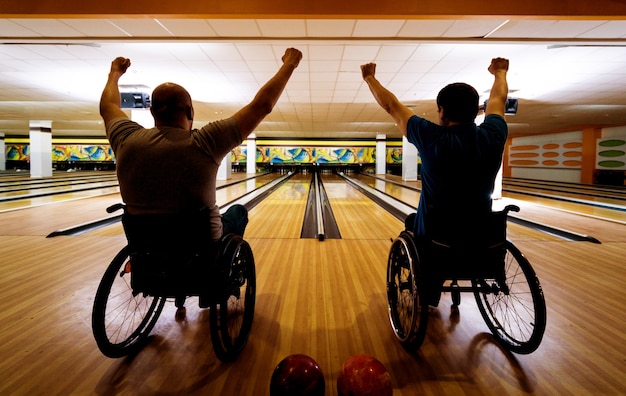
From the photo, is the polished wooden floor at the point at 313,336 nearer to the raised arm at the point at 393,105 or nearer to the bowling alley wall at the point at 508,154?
the raised arm at the point at 393,105

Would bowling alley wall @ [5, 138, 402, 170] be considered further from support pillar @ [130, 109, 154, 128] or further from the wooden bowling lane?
the wooden bowling lane

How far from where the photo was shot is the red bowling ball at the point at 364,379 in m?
1.20

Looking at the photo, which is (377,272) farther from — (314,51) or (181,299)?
(314,51)

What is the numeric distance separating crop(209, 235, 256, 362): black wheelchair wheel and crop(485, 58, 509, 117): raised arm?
1292 mm

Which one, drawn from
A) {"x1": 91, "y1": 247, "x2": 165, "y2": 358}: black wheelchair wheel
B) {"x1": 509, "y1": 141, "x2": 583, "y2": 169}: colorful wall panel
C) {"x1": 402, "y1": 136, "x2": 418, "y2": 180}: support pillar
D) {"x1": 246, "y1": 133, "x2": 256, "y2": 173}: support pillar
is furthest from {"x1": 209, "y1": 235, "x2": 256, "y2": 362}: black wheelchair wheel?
{"x1": 509, "y1": 141, "x2": 583, "y2": 169}: colorful wall panel

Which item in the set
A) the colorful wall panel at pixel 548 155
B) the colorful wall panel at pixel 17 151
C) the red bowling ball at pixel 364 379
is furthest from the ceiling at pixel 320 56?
the colorful wall panel at pixel 17 151

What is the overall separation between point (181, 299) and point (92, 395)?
0.48m

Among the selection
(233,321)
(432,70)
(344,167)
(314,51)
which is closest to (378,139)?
(344,167)

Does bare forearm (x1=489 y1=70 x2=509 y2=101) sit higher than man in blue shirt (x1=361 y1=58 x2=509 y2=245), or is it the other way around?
bare forearm (x1=489 y1=70 x2=509 y2=101)

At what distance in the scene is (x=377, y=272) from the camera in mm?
3098

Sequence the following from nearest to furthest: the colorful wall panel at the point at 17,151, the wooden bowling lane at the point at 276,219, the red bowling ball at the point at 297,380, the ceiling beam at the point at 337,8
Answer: the red bowling ball at the point at 297,380, the ceiling beam at the point at 337,8, the wooden bowling lane at the point at 276,219, the colorful wall panel at the point at 17,151

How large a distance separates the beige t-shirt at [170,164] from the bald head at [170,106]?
0.06 m

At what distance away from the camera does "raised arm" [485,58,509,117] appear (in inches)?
63.4

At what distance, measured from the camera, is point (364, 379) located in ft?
4.00
